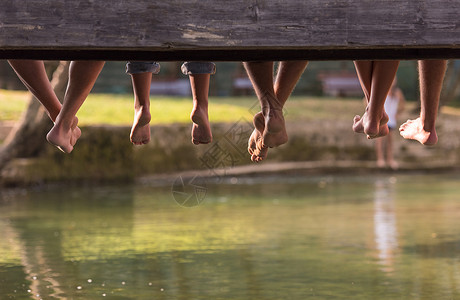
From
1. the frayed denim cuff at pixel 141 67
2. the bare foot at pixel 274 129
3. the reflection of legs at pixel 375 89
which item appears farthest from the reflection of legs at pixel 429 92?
the frayed denim cuff at pixel 141 67

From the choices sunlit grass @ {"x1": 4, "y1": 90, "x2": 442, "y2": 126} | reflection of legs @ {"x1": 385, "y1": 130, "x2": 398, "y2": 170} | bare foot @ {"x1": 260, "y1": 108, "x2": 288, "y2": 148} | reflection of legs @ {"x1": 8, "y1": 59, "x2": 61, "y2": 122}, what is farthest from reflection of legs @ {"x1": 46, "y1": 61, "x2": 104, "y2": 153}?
reflection of legs @ {"x1": 385, "y1": 130, "x2": 398, "y2": 170}

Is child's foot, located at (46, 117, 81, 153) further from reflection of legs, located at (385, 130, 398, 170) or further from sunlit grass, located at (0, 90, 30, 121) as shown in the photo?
sunlit grass, located at (0, 90, 30, 121)

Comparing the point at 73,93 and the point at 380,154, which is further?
the point at 380,154

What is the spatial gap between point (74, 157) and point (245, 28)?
13451mm

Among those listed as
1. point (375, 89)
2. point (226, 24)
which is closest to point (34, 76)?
point (226, 24)

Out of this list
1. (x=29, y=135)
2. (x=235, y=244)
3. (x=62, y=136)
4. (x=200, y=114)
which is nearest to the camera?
(x=62, y=136)

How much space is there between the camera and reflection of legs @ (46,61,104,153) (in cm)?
573

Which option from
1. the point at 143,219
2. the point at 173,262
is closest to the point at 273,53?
the point at 173,262

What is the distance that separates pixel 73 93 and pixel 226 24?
4.88 feet

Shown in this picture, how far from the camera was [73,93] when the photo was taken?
5754 mm

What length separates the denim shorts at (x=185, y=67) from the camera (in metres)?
5.85

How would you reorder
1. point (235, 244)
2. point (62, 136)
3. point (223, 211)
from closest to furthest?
point (62, 136) → point (235, 244) → point (223, 211)

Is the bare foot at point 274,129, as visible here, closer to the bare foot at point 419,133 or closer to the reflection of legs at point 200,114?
the reflection of legs at point 200,114

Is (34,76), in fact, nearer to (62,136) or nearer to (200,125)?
(62,136)
